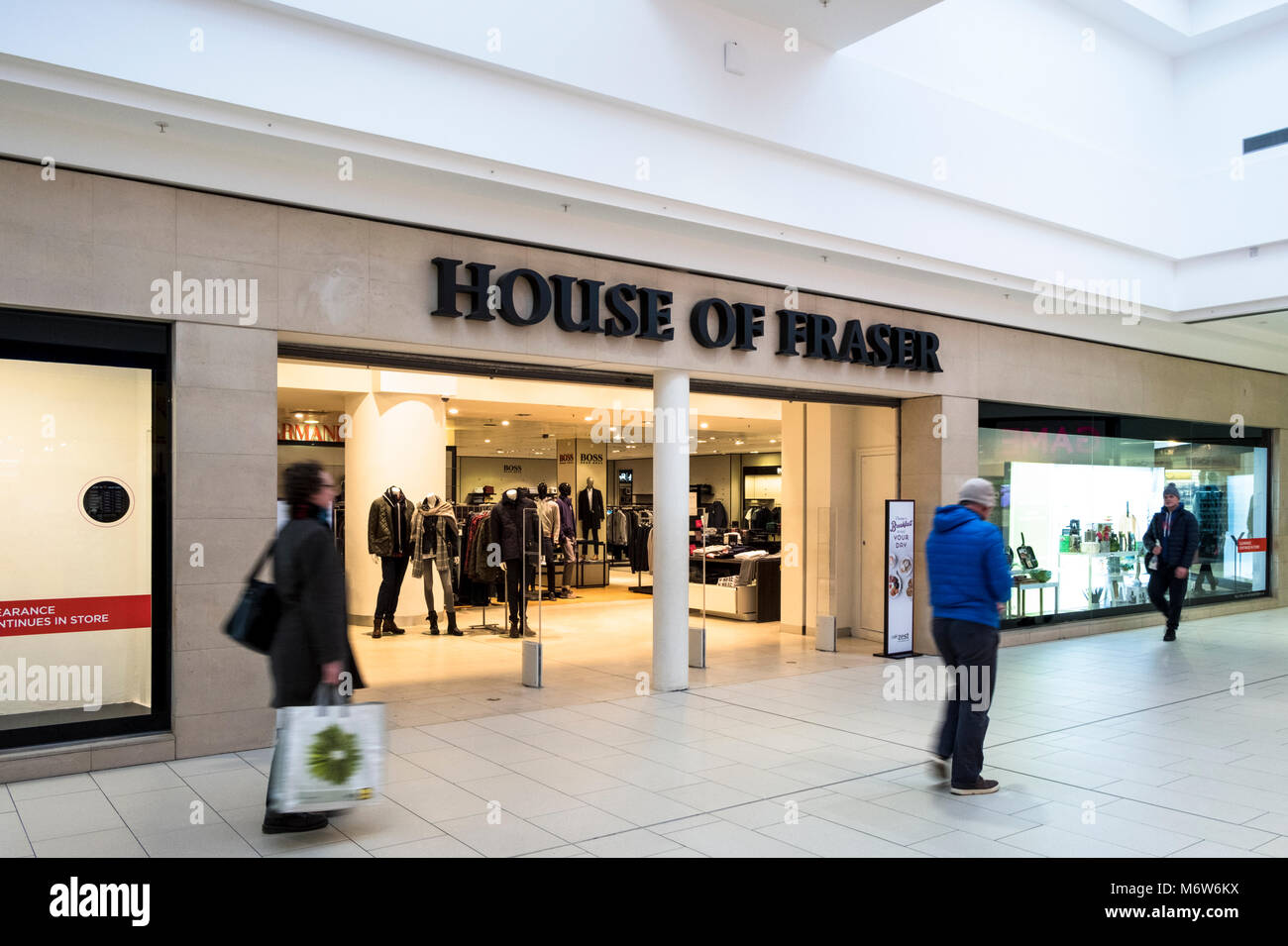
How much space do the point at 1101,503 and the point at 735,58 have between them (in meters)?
8.88

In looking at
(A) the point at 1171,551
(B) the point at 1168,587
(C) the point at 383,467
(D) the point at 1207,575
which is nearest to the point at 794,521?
(A) the point at 1171,551

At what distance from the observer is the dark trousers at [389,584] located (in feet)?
39.2

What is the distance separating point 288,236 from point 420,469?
611 cm

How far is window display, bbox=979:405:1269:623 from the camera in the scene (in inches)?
485

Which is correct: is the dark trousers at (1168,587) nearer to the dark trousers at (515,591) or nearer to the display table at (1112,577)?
the display table at (1112,577)

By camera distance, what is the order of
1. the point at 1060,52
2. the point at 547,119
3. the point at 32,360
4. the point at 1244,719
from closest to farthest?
the point at 32,360, the point at 547,119, the point at 1244,719, the point at 1060,52

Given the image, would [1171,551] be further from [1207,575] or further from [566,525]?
[566,525]

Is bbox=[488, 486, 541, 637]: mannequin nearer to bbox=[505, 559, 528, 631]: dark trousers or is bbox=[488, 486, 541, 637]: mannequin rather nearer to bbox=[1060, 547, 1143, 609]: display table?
bbox=[505, 559, 528, 631]: dark trousers

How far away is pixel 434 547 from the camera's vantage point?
1208 cm

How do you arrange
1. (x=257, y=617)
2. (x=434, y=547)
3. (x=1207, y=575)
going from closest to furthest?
(x=257, y=617), (x=434, y=547), (x=1207, y=575)

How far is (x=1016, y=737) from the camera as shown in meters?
7.04

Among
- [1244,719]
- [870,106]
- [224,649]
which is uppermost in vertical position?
[870,106]
